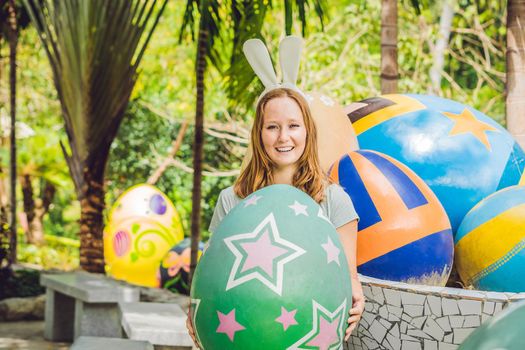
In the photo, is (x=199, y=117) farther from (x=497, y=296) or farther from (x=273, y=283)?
(x=273, y=283)

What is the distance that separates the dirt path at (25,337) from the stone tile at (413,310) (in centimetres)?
461

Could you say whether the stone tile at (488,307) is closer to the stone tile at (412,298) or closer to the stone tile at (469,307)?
the stone tile at (469,307)

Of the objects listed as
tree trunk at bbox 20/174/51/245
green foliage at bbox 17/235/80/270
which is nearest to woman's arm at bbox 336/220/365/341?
green foliage at bbox 17/235/80/270

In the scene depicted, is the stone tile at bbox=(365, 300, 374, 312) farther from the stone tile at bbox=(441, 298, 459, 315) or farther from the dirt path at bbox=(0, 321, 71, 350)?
the dirt path at bbox=(0, 321, 71, 350)

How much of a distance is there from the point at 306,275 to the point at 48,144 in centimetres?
1628

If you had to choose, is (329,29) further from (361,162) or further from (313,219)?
(313,219)

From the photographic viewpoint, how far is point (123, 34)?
25.0ft

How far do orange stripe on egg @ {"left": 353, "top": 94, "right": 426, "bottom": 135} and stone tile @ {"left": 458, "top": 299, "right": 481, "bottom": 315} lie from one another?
186 cm

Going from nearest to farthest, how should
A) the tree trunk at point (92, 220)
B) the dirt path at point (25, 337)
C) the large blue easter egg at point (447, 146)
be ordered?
the large blue easter egg at point (447, 146)
the dirt path at point (25, 337)
the tree trunk at point (92, 220)

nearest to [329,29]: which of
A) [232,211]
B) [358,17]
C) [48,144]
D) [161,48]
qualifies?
[358,17]

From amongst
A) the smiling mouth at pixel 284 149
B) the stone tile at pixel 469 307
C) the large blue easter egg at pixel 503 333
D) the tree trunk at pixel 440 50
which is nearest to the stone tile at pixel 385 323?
the stone tile at pixel 469 307

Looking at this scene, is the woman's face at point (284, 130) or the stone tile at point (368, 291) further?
the stone tile at point (368, 291)

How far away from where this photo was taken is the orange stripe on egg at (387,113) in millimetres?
4898

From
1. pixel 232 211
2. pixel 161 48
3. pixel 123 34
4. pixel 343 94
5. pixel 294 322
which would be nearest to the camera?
pixel 294 322
